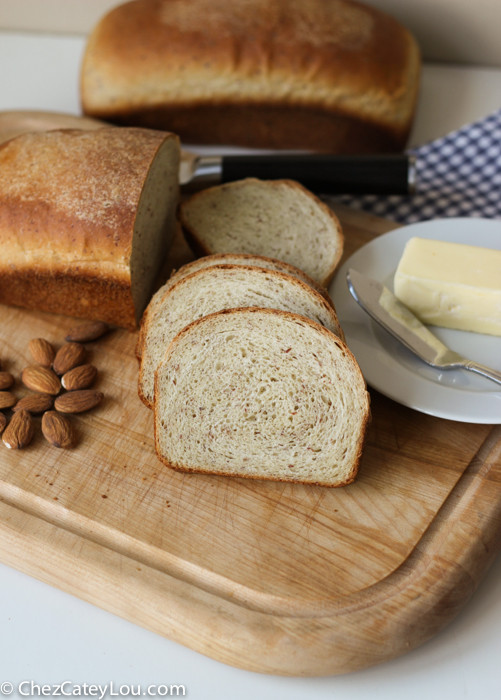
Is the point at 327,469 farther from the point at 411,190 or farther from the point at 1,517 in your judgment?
the point at 411,190

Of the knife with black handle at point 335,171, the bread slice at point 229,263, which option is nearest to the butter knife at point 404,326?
the bread slice at point 229,263

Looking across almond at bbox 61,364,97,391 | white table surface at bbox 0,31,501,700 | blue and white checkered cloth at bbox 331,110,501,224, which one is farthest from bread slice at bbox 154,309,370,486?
blue and white checkered cloth at bbox 331,110,501,224

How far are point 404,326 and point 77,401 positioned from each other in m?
1.12

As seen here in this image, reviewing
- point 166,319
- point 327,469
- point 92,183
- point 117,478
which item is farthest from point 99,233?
point 327,469

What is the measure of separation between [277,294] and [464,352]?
0.69 m

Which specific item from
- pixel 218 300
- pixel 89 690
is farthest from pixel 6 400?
pixel 89 690

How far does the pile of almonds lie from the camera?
2.24m

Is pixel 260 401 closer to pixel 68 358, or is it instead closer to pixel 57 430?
pixel 57 430

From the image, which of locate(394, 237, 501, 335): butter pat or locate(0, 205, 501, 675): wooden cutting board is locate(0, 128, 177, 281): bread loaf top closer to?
locate(0, 205, 501, 675): wooden cutting board

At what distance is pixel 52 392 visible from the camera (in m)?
2.38

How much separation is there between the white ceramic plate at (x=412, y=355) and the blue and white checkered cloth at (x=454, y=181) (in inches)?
16.5

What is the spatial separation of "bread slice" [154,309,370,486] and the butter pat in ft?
1.78

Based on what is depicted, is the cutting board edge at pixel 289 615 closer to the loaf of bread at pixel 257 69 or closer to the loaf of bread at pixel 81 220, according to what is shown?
the loaf of bread at pixel 81 220

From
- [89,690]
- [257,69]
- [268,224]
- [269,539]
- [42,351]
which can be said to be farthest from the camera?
[257,69]
